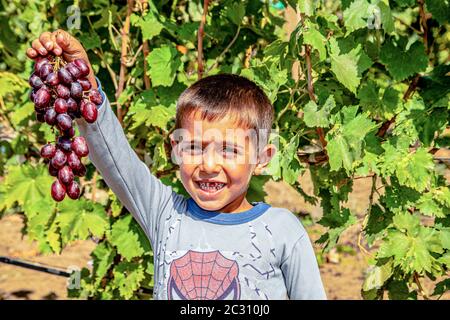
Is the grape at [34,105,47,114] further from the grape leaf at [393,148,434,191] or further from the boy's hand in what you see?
the grape leaf at [393,148,434,191]

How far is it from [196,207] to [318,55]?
0.88 metres

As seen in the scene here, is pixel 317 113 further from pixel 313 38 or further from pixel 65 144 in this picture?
pixel 65 144

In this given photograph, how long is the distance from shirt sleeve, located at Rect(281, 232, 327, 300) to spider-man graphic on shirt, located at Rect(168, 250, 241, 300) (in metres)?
0.14

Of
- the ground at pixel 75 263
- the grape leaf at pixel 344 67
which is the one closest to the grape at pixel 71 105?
the grape leaf at pixel 344 67

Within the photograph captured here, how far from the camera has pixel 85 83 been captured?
191 centimetres

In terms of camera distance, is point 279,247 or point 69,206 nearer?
point 279,247

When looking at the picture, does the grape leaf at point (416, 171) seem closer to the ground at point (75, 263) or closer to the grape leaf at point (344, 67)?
the grape leaf at point (344, 67)

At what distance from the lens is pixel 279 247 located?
2.05 meters

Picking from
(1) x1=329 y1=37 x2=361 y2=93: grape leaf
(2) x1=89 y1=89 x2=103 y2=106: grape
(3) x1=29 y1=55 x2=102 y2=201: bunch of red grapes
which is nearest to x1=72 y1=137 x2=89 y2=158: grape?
(3) x1=29 y1=55 x2=102 y2=201: bunch of red grapes

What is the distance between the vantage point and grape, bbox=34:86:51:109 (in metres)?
1.86

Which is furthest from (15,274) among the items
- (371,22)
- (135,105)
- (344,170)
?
(371,22)

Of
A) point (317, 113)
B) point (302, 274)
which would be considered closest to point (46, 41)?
point (302, 274)

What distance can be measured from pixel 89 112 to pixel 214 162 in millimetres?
371
